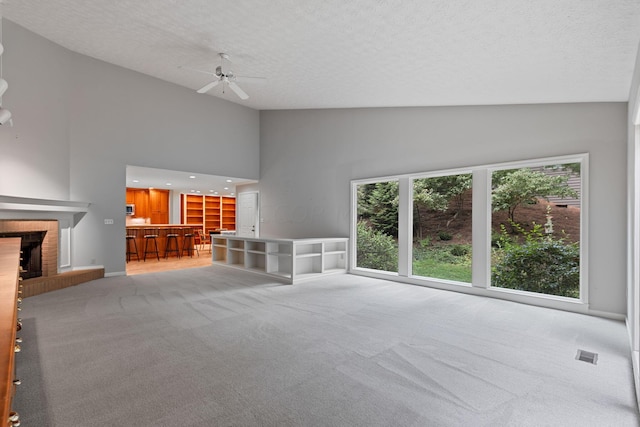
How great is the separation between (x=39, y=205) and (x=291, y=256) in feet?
13.0

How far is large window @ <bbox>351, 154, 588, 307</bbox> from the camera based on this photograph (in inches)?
167

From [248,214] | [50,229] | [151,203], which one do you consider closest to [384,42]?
[50,229]

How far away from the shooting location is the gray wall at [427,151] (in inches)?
150

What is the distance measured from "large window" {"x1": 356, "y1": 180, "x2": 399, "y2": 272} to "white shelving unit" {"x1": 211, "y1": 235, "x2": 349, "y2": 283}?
0.40 meters

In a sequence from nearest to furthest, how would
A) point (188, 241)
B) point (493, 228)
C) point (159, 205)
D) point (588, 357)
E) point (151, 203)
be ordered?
point (588, 357) → point (493, 228) → point (188, 241) → point (151, 203) → point (159, 205)

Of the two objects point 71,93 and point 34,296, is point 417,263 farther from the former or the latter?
point 71,93

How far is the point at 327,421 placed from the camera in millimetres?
1870

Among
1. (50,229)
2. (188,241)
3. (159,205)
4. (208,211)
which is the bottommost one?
(188,241)

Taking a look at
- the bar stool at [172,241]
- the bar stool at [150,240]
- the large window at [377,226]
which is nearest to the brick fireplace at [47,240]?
the bar stool at [150,240]

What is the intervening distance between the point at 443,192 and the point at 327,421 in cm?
440

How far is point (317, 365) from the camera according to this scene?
8.33 ft

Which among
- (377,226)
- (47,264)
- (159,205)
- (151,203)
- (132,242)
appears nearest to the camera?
(47,264)

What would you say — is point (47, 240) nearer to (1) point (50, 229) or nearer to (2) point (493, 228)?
(1) point (50, 229)

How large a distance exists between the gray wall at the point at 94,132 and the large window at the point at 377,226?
11.8ft
